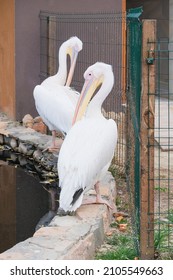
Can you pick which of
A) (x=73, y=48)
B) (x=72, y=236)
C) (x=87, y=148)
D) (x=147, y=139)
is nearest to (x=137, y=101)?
(x=147, y=139)

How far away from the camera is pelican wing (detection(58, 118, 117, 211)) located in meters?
5.88

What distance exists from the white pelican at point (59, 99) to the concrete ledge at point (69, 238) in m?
1.97

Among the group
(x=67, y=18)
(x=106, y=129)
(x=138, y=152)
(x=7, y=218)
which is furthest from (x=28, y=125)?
(x=138, y=152)

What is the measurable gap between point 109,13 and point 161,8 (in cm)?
303

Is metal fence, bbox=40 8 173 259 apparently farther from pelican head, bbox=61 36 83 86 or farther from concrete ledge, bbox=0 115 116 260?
pelican head, bbox=61 36 83 86

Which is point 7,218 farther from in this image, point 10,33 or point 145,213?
point 10,33

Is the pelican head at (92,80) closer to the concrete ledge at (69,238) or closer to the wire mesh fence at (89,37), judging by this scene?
the concrete ledge at (69,238)

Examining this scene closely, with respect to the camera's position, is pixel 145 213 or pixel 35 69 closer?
pixel 145 213

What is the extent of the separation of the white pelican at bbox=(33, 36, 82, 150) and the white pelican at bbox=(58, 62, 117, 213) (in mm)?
1610

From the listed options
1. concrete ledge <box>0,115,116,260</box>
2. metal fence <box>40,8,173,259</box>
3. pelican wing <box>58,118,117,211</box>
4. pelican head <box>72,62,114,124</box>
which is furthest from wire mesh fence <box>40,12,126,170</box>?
pelican wing <box>58,118,117,211</box>

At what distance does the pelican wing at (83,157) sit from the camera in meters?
5.88

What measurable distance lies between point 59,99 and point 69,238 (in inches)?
120

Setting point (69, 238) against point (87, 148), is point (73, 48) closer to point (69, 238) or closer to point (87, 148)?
point (87, 148)

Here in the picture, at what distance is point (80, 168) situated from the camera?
19.6ft
